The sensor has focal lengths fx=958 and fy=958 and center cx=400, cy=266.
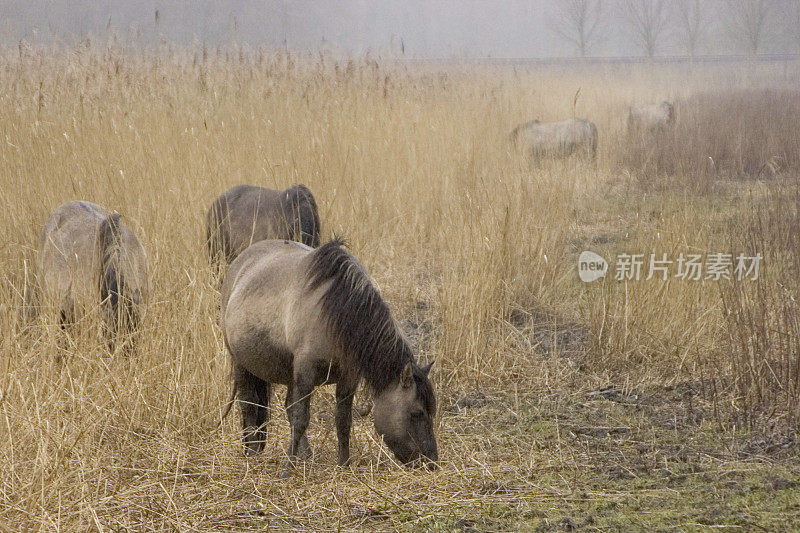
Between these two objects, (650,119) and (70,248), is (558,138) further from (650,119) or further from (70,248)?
(70,248)

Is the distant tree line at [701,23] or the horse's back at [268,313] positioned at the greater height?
the distant tree line at [701,23]

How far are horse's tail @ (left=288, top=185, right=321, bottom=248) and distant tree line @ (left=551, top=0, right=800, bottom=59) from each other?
20387mm

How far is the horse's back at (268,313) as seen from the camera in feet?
13.3

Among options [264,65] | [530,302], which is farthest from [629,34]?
[530,302]

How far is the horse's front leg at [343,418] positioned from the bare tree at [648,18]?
1546 inches

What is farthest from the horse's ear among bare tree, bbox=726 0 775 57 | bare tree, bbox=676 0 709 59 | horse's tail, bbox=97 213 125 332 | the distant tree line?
bare tree, bbox=676 0 709 59

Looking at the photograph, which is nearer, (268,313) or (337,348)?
(337,348)

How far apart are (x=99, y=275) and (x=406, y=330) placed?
85.7 inches

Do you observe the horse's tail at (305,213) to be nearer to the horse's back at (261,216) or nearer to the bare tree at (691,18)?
the horse's back at (261,216)

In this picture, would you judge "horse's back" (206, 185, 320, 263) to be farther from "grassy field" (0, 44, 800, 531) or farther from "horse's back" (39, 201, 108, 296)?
"horse's back" (39, 201, 108, 296)

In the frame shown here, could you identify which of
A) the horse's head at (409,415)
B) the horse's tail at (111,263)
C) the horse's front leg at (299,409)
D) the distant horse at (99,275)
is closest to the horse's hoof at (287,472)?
the horse's front leg at (299,409)

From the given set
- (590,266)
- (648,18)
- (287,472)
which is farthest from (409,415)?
(648,18)

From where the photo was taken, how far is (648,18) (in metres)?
43.3

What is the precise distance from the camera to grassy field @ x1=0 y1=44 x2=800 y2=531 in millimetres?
3664
